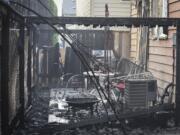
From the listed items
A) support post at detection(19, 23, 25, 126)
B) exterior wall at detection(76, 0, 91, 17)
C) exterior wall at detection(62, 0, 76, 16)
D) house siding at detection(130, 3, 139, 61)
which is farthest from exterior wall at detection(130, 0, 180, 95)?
A: exterior wall at detection(62, 0, 76, 16)

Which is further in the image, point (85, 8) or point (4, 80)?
point (85, 8)

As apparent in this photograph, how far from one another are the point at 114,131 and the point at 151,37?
21.4ft

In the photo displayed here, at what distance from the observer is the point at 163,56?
13641 mm

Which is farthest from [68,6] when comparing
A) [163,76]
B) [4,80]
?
[4,80]

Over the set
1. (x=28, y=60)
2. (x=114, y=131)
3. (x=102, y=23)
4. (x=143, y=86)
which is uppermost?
(x=102, y=23)

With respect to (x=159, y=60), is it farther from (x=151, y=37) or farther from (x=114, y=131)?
(x=114, y=131)

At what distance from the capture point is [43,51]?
18.2m

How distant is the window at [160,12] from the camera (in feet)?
43.4

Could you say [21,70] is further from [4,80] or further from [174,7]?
[174,7]

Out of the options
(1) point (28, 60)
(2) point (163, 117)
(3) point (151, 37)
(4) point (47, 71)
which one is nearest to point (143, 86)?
(2) point (163, 117)

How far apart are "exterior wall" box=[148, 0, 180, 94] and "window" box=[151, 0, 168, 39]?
20 centimetres

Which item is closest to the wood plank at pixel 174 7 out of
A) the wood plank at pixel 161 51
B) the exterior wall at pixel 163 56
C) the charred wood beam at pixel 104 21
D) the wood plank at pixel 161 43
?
the exterior wall at pixel 163 56

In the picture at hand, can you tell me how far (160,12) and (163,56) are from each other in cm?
154

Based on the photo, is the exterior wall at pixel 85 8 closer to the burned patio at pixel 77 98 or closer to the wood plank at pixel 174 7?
the wood plank at pixel 174 7
